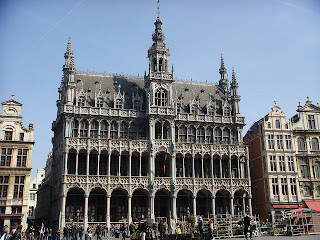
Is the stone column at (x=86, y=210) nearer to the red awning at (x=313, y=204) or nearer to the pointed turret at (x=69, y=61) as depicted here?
→ the pointed turret at (x=69, y=61)

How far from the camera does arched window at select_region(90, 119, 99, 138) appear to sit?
54.8 meters

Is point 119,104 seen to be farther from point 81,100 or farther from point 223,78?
point 223,78

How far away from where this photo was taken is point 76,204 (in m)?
52.3

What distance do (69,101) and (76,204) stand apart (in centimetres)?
1452

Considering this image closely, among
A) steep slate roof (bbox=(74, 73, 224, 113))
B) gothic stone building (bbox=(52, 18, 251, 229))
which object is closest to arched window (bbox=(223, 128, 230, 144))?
gothic stone building (bbox=(52, 18, 251, 229))

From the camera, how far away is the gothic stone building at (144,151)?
171 feet

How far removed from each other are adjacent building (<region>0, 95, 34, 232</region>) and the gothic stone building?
4507 mm

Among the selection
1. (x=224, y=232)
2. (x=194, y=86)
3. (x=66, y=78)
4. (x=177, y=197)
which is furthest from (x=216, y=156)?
(x=66, y=78)

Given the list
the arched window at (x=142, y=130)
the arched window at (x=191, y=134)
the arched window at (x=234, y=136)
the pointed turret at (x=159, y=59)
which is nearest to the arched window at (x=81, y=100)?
the arched window at (x=142, y=130)

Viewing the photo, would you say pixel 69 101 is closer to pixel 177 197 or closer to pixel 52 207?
pixel 52 207

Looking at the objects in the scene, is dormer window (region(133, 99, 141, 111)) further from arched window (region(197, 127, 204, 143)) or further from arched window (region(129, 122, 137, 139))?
arched window (region(197, 127, 204, 143))

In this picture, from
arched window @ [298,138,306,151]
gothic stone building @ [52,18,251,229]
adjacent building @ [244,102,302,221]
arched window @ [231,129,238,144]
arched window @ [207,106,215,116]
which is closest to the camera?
gothic stone building @ [52,18,251,229]

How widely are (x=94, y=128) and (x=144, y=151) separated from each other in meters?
8.04

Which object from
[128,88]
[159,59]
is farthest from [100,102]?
[159,59]
